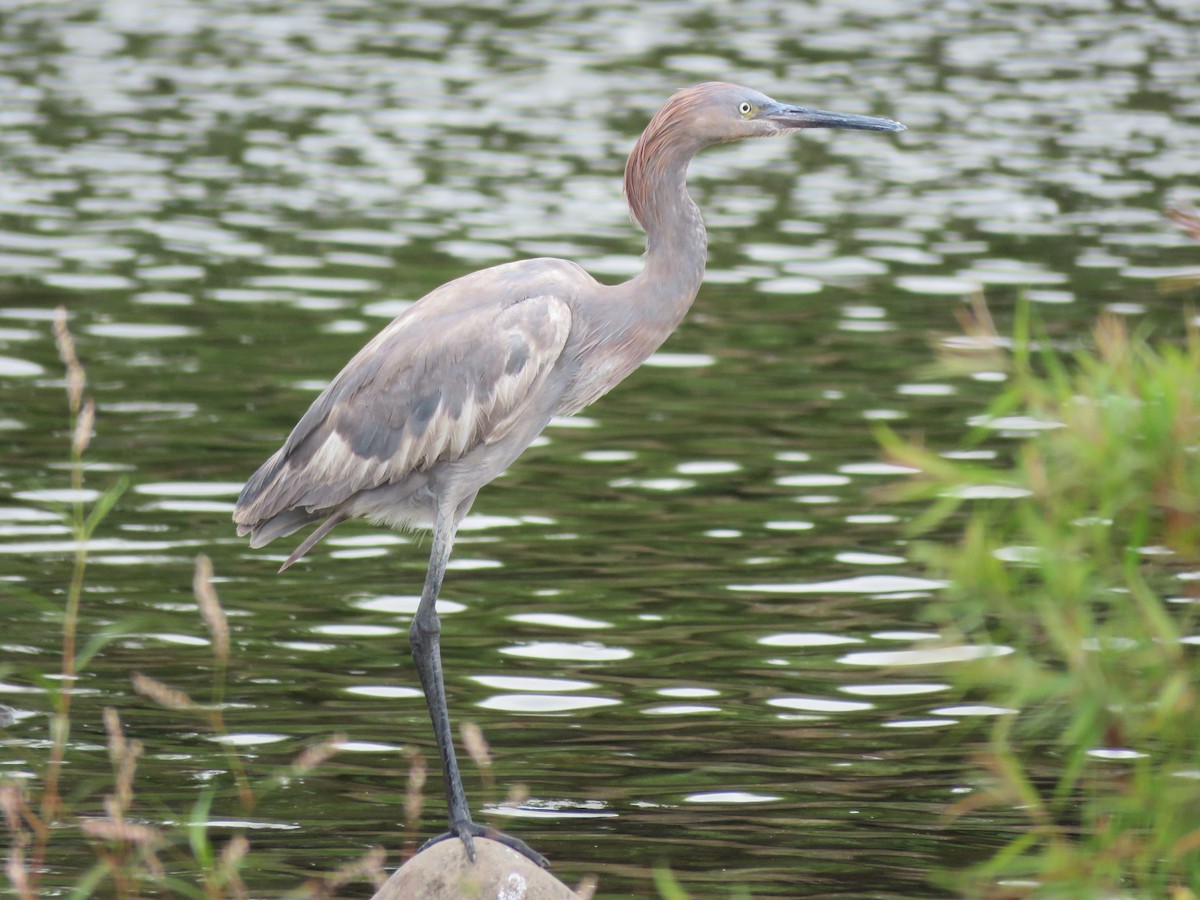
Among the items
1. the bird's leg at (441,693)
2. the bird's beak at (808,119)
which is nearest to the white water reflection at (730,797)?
the bird's leg at (441,693)

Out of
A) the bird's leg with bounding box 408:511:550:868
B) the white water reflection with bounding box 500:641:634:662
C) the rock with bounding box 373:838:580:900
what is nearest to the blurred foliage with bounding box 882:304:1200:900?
the rock with bounding box 373:838:580:900

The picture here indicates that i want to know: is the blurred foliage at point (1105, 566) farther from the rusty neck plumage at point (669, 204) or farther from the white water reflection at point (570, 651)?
the white water reflection at point (570, 651)

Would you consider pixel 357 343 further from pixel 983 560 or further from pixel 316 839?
pixel 983 560

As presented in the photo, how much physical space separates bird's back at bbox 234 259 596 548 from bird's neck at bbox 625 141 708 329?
0.25 meters

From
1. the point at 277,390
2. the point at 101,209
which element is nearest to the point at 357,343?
the point at 277,390

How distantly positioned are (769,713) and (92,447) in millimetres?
4963

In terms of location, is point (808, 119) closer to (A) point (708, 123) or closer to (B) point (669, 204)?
(A) point (708, 123)

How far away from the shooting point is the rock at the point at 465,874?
21.0ft

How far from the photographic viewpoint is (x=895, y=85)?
2180 centimetres

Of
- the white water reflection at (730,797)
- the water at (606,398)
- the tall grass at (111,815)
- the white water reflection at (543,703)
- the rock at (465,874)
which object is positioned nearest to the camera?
the tall grass at (111,815)

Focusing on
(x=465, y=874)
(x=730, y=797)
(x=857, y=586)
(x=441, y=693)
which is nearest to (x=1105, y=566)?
(x=465, y=874)

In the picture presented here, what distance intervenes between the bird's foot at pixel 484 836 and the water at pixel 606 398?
36 cm

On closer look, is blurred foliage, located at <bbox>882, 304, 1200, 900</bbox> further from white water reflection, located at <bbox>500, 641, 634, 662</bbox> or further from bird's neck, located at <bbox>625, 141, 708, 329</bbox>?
white water reflection, located at <bbox>500, 641, 634, 662</bbox>

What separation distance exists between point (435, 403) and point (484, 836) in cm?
144
